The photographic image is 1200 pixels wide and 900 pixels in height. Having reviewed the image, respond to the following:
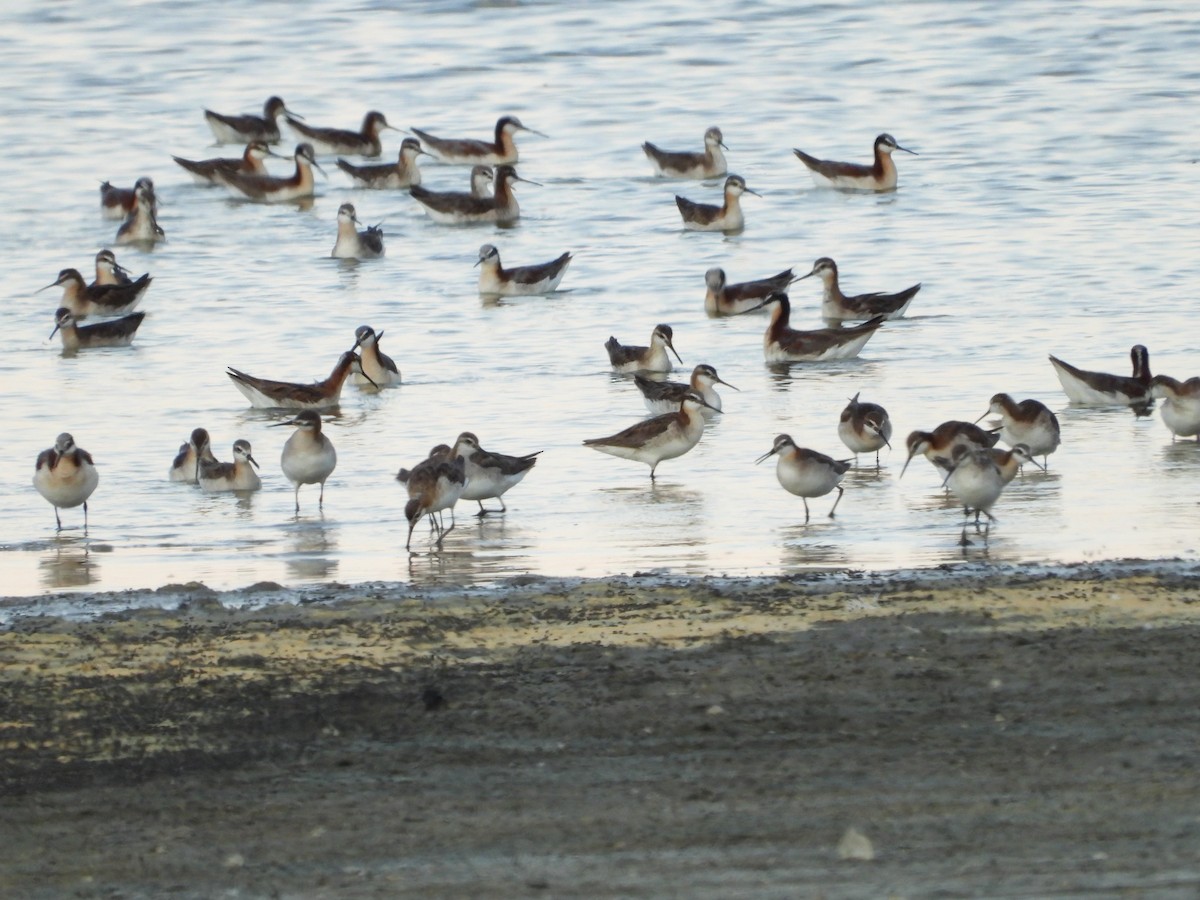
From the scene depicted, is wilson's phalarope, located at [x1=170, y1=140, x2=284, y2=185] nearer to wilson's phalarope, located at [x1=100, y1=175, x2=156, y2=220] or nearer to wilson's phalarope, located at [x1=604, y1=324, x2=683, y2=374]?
wilson's phalarope, located at [x1=100, y1=175, x2=156, y2=220]

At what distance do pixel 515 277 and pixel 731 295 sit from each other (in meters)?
1.98

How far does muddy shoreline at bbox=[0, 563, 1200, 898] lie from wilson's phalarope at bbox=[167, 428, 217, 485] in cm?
352

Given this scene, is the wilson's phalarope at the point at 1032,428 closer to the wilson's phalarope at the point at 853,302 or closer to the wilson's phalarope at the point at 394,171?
the wilson's phalarope at the point at 853,302

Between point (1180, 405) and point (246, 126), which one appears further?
point (246, 126)

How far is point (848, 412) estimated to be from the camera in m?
12.4

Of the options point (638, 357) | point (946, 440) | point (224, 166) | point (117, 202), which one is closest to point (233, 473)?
point (946, 440)

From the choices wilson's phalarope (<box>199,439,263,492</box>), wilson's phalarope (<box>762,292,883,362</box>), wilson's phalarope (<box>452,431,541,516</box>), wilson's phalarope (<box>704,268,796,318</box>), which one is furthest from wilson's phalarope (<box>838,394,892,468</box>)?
wilson's phalarope (<box>704,268,796,318</box>)

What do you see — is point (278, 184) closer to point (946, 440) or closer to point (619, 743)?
point (946, 440)

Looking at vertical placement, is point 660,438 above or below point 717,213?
below

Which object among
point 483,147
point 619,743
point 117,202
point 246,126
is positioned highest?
point 246,126

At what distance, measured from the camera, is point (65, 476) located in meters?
11.0

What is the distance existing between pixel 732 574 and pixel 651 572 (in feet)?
1.16

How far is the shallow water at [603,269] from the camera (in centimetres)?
1089

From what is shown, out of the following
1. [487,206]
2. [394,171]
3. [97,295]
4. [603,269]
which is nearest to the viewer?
[97,295]
